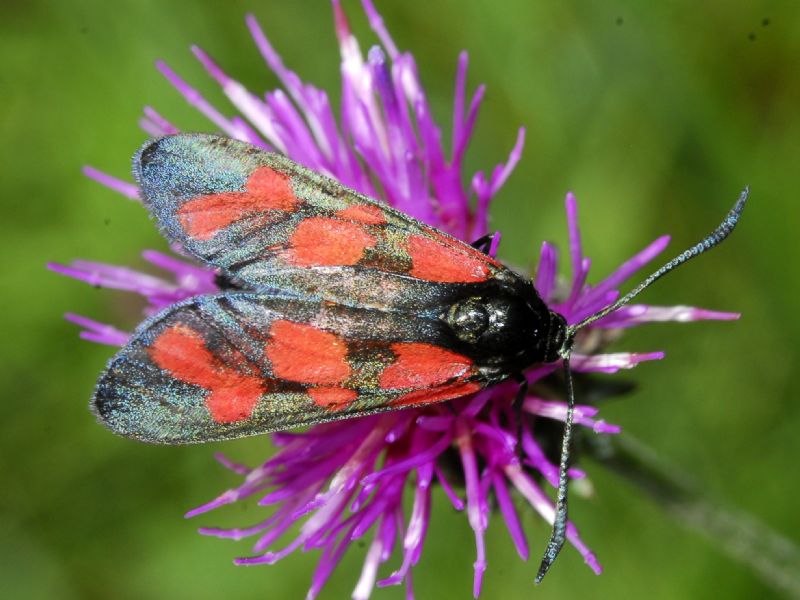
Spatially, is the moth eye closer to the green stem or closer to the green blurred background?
Answer: the green stem

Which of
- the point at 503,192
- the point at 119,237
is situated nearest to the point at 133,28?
the point at 119,237

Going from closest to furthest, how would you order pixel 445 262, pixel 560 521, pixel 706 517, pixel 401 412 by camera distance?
pixel 560 521
pixel 445 262
pixel 401 412
pixel 706 517

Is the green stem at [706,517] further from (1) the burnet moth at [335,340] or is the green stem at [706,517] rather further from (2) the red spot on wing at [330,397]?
(2) the red spot on wing at [330,397]

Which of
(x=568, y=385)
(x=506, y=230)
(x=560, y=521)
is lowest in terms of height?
(x=560, y=521)

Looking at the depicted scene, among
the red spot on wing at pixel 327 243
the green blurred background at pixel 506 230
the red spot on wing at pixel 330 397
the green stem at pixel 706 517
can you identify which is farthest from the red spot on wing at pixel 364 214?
the green blurred background at pixel 506 230

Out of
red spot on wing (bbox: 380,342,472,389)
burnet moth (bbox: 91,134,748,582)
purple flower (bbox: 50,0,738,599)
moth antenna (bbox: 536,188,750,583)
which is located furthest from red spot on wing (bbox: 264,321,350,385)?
moth antenna (bbox: 536,188,750,583)

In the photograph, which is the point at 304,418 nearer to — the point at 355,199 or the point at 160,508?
the point at 355,199

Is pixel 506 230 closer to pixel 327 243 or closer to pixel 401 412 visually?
pixel 401 412

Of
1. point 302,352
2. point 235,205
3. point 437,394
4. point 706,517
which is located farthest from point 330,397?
point 706,517
